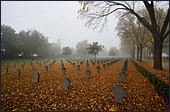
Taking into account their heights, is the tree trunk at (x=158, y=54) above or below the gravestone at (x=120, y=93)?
above

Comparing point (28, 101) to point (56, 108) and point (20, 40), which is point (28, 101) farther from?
point (20, 40)

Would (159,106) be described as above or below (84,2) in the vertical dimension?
below

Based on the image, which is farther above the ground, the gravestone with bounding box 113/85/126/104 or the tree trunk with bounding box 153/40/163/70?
the tree trunk with bounding box 153/40/163/70

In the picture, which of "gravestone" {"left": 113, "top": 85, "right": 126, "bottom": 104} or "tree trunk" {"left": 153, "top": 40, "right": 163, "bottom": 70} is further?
"tree trunk" {"left": 153, "top": 40, "right": 163, "bottom": 70}

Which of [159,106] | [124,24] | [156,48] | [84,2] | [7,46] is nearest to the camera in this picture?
[159,106]

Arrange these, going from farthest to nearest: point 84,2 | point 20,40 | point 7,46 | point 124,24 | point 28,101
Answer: point 20,40 → point 7,46 → point 124,24 → point 84,2 → point 28,101

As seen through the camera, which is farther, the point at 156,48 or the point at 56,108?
the point at 156,48

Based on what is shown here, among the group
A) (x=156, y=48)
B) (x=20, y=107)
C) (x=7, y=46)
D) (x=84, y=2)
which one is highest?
(x=84, y=2)

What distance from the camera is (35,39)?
29.0m

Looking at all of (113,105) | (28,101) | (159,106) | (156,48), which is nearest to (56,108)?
(28,101)

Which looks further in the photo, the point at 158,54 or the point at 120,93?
the point at 158,54

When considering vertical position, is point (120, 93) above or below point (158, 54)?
below

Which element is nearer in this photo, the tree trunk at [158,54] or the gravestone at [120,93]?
the gravestone at [120,93]

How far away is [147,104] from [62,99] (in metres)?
3.43
